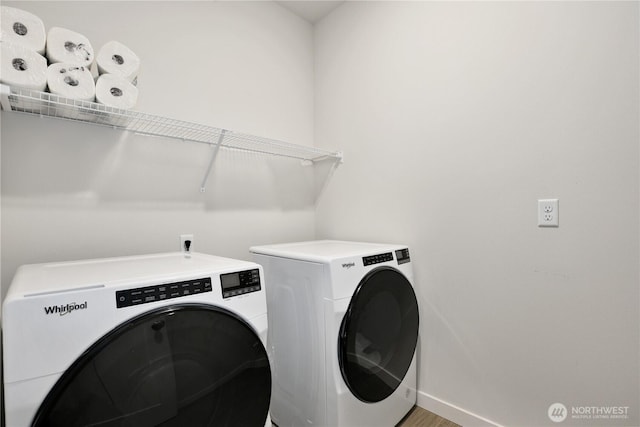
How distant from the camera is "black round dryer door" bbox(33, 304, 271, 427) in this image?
2.51 ft

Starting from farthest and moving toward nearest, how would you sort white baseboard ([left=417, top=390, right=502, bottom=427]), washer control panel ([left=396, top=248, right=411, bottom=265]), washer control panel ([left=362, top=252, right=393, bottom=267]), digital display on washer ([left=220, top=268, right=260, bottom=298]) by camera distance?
washer control panel ([left=396, top=248, right=411, bottom=265]) < white baseboard ([left=417, top=390, right=502, bottom=427]) < washer control panel ([left=362, top=252, right=393, bottom=267]) < digital display on washer ([left=220, top=268, right=260, bottom=298])

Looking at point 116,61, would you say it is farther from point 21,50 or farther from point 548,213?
point 548,213

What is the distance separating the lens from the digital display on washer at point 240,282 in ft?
3.38

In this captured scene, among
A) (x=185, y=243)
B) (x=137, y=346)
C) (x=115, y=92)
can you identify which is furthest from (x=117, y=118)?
(x=137, y=346)

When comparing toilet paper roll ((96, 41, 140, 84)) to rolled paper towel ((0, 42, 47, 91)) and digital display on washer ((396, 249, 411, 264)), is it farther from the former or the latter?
digital display on washer ((396, 249, 411, 264))

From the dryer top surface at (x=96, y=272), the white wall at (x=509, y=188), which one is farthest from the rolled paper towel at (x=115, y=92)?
the white wall at (x=509, y=188)

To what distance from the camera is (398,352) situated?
157 centimetres

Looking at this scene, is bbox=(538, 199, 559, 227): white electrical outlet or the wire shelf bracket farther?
bbox=(538, 199, 559, 227): white electrical outlet

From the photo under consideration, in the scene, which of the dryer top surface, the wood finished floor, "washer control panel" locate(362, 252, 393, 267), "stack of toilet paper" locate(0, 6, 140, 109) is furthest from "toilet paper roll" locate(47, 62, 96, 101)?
the wood finished floor

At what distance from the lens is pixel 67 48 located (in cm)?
119

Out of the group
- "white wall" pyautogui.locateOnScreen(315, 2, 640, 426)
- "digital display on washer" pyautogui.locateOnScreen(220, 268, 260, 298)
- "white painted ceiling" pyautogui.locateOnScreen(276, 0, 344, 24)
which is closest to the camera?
"digital display on washer" pyautogui.locateOnScreen(220, 268, 260, 298)

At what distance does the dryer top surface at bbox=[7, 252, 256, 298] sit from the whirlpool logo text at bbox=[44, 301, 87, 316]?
1.6 inches

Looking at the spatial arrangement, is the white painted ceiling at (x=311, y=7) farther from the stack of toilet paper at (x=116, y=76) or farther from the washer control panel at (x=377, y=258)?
the washer control panel at (x=377, y=258)

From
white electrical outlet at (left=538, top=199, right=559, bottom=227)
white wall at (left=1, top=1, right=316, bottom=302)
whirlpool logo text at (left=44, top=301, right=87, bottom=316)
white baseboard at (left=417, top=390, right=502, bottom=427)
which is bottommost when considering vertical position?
white baseboard at (left=417, top=390, right=502, bottom=427)
